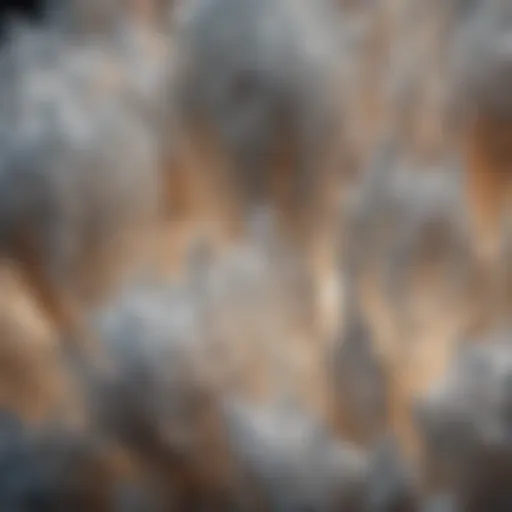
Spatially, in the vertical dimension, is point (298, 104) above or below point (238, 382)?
above

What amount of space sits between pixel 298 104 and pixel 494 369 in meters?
0.18

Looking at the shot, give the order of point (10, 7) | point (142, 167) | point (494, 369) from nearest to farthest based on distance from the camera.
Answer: point (494, 369)
point (142, 167)
point (10, 7)

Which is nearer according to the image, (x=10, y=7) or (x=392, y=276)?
(x=392, y=276)

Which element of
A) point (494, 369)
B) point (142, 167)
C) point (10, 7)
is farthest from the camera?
point (10, 7)

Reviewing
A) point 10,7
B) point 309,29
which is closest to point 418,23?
point 309,29

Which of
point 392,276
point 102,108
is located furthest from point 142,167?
point 392,276

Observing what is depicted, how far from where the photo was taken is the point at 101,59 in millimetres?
773

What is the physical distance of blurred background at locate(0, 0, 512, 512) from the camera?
0.65 meters

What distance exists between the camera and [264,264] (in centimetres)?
68

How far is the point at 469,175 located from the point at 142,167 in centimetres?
18

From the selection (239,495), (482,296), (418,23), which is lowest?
(239,495)

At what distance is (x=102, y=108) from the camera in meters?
0.73

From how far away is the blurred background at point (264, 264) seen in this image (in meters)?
0.65

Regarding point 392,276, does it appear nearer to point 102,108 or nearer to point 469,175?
point 469,175
